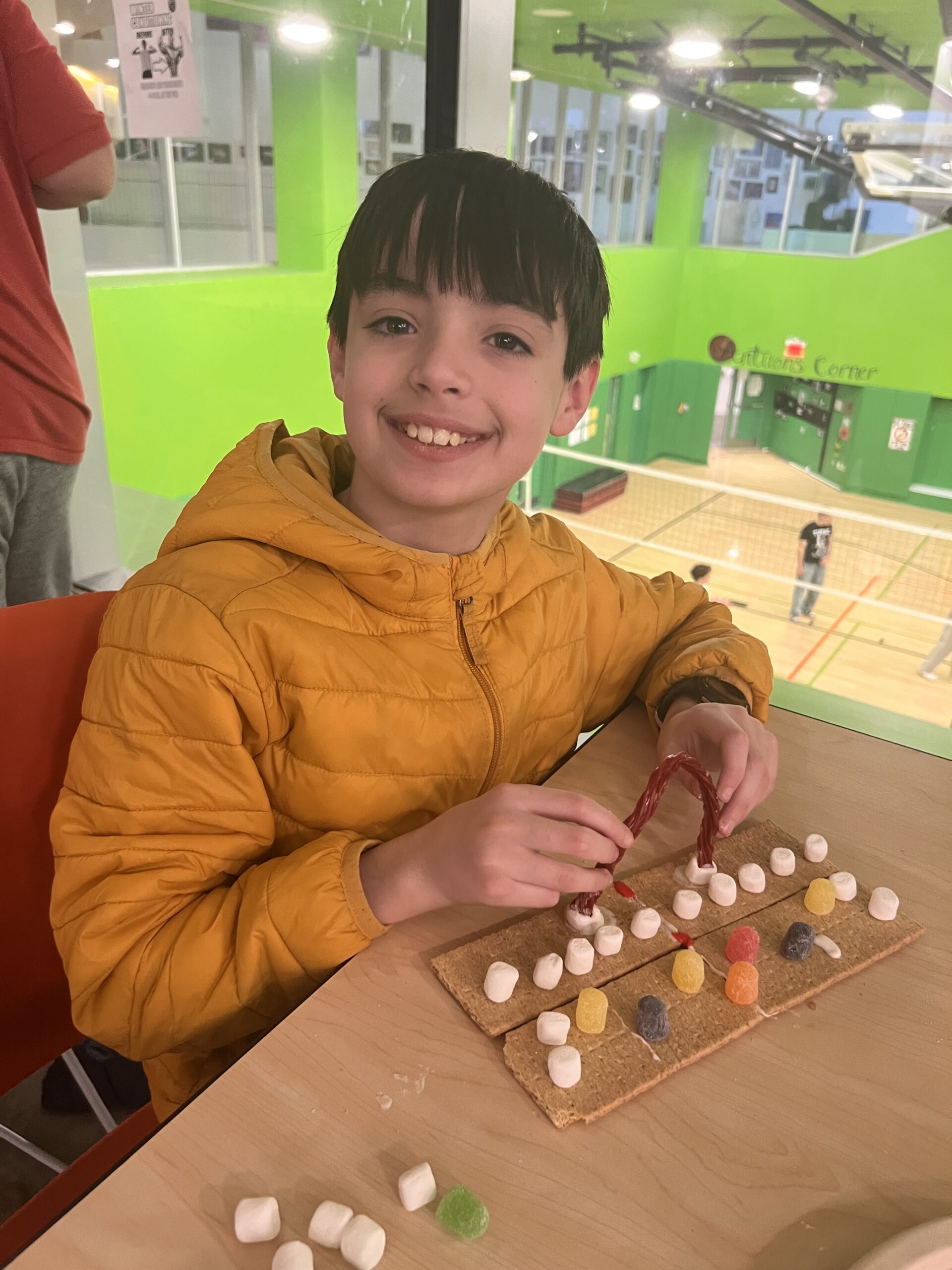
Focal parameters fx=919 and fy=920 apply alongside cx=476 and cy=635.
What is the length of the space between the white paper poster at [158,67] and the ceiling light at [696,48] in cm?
102

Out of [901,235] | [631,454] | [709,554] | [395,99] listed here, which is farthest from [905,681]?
[395,99]

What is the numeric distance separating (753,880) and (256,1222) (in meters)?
0.48

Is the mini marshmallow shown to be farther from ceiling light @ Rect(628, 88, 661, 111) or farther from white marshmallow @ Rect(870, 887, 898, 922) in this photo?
ceiling light @ Rect(628, 88, 661, 111)

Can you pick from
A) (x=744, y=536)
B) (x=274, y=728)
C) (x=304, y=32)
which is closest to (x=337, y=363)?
(x=274, y=728)

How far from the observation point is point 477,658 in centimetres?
94

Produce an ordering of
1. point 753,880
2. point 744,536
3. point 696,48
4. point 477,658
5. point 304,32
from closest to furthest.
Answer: point 753,880 → point 477,658 → point 696,48 → point 304,32 → point 744,536

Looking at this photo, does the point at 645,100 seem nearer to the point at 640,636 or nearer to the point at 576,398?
the point at 576,398

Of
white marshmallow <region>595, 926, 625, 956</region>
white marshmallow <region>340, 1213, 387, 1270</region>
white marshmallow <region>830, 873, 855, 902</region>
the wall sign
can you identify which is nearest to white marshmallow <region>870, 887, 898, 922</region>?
white marshmallow <region>830, 873, 855, 902</region>

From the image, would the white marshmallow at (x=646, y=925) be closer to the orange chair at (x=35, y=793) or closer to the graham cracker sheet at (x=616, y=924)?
the graham cracker sheet at (x=616, y=924)

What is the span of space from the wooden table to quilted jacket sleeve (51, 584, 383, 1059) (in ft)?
0.22

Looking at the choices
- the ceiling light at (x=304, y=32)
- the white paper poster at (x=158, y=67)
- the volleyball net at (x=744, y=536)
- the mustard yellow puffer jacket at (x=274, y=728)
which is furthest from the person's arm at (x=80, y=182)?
the volleyball net at (x=744, y=536)

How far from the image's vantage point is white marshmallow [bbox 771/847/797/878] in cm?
82

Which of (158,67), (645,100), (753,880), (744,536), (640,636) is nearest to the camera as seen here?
(753,880)

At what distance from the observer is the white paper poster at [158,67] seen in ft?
6.36
